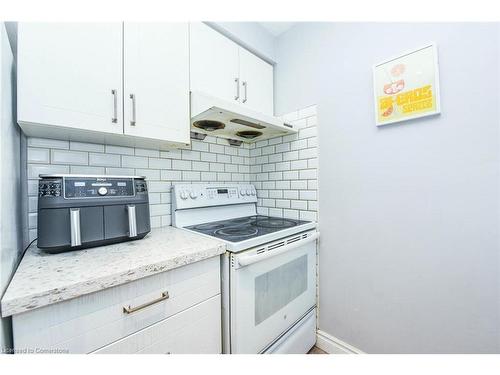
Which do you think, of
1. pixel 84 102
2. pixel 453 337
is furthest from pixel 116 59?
pixel 453 337

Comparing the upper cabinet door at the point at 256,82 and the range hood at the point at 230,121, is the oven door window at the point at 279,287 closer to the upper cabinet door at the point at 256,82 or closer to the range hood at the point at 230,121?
the range hood at the point at 230,121

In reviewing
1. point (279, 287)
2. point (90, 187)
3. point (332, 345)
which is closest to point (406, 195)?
point (279, 287)

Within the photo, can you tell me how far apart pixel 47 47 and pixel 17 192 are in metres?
0.55

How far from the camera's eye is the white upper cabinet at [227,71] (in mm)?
1187

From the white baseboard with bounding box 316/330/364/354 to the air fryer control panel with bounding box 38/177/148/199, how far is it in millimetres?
1411

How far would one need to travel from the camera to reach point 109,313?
0.64 meters

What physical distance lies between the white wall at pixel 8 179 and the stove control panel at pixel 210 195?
68 centimetres

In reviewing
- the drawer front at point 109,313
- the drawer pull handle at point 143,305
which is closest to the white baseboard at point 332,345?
the drawer front at point 109,313

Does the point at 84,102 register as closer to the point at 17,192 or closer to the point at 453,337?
the point at 17,192

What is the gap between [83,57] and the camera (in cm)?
82

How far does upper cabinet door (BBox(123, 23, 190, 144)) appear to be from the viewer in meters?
0.93

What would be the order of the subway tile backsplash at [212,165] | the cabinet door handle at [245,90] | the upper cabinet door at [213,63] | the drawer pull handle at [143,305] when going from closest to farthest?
the drawer pull handle at [143,305], the subway tile backsplash at [212,165], the upper cabinet door at [213,63], the cabinet door handle at [245,90]

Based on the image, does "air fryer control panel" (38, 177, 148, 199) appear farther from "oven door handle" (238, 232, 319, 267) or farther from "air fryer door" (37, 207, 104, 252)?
"oven door handle" (238, 232, 319, 267)

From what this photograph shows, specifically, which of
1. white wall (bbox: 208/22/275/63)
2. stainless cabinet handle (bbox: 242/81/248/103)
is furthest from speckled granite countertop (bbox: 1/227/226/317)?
white wall (bbox: 208/22/275/63)
